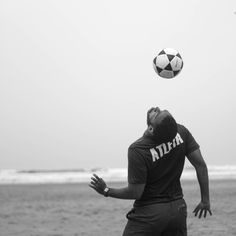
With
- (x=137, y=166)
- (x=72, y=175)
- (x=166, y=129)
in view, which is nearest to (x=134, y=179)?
(x=137, y=166)

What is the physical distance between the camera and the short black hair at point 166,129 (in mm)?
3273

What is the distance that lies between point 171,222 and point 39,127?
10730mm

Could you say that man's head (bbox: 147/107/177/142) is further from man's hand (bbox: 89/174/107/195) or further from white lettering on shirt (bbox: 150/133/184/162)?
man's hand (bbox: 89/174/107/195)

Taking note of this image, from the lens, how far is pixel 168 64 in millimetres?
5590

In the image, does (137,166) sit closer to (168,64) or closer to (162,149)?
(162,149)

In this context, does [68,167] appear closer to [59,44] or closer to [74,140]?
[74,140]

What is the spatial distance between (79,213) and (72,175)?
6320 mm

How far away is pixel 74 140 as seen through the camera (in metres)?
13.8

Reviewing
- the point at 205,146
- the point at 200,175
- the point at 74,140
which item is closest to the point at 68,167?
the point at 74,140

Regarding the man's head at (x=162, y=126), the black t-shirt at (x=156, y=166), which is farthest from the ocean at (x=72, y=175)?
the man's head at (x=162, y=126)

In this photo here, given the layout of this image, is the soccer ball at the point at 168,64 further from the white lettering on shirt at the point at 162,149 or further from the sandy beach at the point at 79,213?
the white lettering on shirt at the point at 162,149

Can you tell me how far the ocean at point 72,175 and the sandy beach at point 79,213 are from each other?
2.45 meters

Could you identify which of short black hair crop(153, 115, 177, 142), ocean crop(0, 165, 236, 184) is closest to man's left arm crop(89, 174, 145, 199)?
short black hair crop(153, 115, 177, 142)

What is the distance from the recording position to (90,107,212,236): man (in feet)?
10.9
